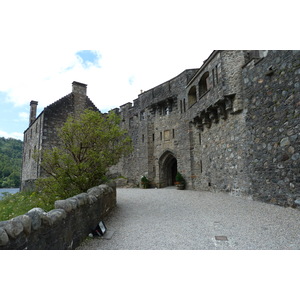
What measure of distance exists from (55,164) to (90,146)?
118 cm

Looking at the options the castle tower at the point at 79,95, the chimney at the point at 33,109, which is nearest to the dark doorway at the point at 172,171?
the castle tower at the point at 79,95

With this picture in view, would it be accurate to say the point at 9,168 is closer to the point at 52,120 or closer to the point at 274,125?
the point at 52,120

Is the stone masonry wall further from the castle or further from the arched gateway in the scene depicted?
the arched gateway

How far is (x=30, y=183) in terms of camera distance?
1129 centimetres

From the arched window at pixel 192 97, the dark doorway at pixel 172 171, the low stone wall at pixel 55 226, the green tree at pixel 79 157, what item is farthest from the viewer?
the dark doorway at pixel 172 171

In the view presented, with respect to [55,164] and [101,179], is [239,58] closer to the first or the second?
[101,179]

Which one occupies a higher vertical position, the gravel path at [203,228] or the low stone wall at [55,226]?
the low stone wall at [55,226]

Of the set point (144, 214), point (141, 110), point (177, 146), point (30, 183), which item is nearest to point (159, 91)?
point (141, 110)

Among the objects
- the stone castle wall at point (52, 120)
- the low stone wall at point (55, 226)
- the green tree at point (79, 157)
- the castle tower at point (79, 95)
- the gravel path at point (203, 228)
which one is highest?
the castle tower at point (79, 95)

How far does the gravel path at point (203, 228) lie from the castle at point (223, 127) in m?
1.32

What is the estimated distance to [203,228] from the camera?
204 inches

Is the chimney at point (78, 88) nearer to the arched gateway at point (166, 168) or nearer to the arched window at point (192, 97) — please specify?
the arched gateway at point (166, 168)

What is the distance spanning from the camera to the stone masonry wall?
6.51 m

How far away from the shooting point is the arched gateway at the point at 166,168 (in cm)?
1769
